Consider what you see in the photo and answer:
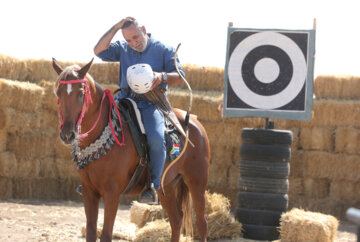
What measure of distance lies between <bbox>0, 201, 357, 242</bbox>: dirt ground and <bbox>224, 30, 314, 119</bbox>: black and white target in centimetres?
216

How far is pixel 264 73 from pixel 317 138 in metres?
3.38

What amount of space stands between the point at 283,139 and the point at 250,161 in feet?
1.85

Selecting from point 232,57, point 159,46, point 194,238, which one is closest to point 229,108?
point 232,57

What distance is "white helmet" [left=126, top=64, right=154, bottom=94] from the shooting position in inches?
207

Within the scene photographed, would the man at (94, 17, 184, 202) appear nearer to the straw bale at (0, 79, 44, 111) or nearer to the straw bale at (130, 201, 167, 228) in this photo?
the straw bale at (130, 201, 167, 228)

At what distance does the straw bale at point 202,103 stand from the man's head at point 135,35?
571 cm

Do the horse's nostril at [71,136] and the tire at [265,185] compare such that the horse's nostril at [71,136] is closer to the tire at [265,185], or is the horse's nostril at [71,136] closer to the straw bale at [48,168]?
the tire at [265,185]

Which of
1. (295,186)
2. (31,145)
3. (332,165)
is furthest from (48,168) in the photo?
(332,165)

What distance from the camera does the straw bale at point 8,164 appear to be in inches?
441

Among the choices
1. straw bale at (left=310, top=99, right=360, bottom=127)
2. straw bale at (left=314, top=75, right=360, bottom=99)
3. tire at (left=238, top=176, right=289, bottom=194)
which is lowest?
tire at (left=238, top=176, right=289, bottom=194)

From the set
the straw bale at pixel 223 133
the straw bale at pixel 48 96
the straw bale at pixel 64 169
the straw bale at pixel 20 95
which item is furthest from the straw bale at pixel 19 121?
the straw bale at pixel 223 133

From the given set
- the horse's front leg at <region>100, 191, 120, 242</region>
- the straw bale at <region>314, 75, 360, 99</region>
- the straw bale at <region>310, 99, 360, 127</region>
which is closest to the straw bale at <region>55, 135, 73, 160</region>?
the straw bale at <region>310, 99, 360, 127</region>

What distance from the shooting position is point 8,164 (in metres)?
11.3

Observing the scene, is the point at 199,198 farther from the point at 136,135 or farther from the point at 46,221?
the point at 46,221
